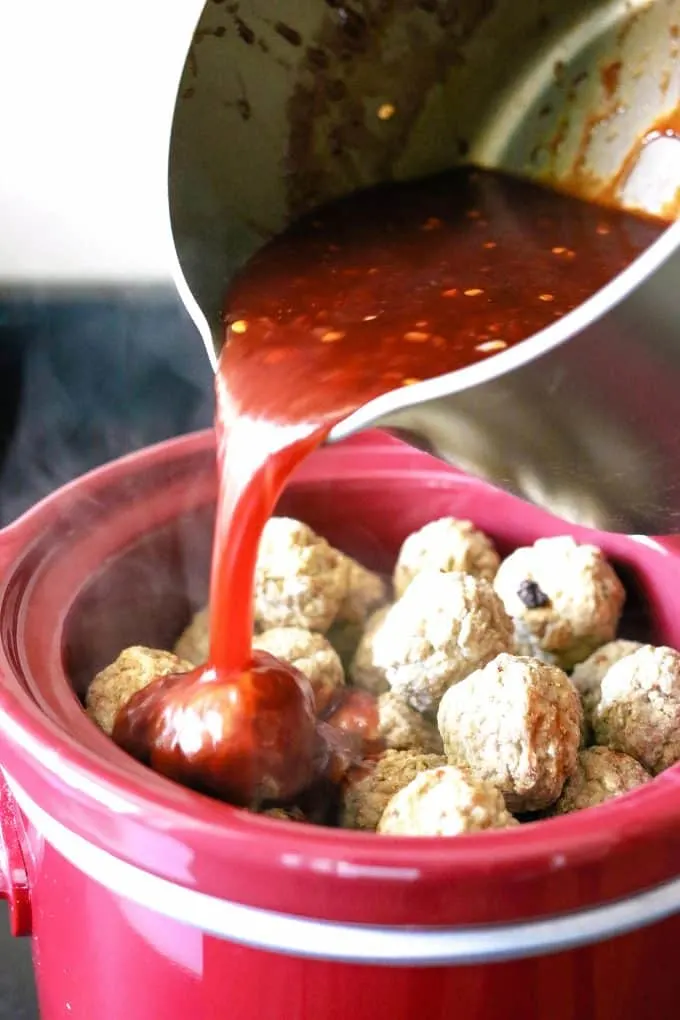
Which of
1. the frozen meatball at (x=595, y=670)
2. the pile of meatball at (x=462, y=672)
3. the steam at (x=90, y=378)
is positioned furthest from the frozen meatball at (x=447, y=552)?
the steam at (x=90, y=378)

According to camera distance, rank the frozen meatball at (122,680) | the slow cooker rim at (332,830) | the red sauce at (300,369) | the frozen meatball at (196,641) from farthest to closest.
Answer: the frozen meatball at (196,641) → the frozen meatball at (122,680) → the red sauce at (300,369) → the slow cooker rim at (332,830)

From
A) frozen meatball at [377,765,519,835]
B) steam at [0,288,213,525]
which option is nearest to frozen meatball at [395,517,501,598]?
frozen meatball at [377,765,519,835]

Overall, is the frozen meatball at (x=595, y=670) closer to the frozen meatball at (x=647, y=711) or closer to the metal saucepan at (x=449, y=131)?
the frozen meatball at (x=647, y=711)

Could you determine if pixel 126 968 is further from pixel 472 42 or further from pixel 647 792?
pixel 472 42

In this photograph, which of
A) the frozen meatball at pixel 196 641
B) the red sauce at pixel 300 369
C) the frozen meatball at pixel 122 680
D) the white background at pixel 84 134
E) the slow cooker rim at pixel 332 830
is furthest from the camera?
the white background at pixel 84 134

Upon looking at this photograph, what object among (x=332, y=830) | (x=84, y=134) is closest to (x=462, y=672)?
(x=332, y=830)

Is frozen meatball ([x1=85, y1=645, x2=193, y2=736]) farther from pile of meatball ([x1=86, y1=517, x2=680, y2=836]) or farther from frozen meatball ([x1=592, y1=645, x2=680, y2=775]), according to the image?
frozen meatball ([x1=592, y1=645, x2=680, y2=775])

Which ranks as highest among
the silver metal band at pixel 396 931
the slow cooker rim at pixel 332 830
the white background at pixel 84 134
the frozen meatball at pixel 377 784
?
the white background at pixel 84 134
